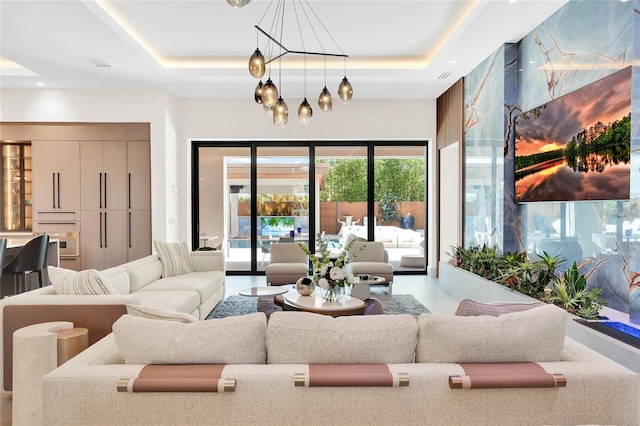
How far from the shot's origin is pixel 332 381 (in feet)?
5.08

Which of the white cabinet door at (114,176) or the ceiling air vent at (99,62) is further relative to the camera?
the white cabinet door at (114,176)

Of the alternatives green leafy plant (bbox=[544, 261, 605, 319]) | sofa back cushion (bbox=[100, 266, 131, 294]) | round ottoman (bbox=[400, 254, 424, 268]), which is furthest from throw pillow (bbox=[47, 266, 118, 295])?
round ottoman (bbox=[400, 254, 424, 268])

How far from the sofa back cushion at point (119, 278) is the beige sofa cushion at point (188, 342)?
93.1 inches

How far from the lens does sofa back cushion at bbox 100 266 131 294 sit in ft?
12.4

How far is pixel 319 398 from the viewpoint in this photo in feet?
5.15

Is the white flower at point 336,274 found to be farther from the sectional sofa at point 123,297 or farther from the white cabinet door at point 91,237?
the white cabinet door at point 91,237

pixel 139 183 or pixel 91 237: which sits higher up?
pixel 139 183

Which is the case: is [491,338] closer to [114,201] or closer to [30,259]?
[30,259]

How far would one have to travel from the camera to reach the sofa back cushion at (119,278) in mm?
3794

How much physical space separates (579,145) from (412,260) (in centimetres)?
429

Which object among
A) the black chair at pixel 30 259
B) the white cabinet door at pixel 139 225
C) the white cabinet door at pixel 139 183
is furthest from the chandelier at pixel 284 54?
the black chair at pixel 30 259

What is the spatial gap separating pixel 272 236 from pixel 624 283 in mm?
5582

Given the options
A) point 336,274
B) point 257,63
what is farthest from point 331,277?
point 257,63

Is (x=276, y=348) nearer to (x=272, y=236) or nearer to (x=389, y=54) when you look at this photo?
(x=389, y=54)
